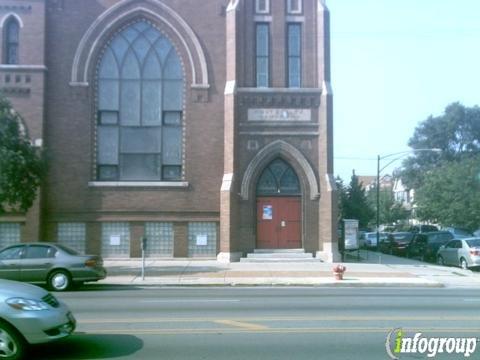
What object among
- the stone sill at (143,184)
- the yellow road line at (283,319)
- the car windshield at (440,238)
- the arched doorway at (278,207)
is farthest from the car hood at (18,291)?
the car windshield at (440,238)

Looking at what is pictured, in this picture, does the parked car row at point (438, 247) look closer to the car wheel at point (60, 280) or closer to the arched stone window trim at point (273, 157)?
the arched stone window trim at point (273, 157)

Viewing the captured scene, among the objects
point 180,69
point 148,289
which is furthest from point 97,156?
→ point 148,289

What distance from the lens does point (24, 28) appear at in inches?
1130

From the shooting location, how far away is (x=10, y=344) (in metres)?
8.08

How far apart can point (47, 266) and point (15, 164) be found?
4709 mm

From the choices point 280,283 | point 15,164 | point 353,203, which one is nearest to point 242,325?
point 280,283

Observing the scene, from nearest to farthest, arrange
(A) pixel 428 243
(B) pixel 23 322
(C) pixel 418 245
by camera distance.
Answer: (B) pixel 23 322 → (A) pixel 428 243 → (C) pixel 418 245

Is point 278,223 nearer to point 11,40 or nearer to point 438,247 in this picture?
point 438,247

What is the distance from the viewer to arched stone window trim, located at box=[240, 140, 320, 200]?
93.5ft

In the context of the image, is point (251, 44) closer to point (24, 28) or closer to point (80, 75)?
point (80, 75)

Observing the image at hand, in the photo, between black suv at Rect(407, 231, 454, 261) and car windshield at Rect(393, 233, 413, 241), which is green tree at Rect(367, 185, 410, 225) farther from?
black suv at Rect(407, 231, 454, 261)

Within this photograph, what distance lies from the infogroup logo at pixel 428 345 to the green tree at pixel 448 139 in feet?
228

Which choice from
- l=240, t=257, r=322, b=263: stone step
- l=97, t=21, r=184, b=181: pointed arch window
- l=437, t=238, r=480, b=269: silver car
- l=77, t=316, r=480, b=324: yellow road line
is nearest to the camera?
l=77, t=316, r=480, b=324: yellow road line

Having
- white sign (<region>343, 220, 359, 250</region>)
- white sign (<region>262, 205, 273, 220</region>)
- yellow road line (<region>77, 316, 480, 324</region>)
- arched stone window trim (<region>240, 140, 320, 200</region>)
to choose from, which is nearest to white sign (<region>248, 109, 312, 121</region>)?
arched stone window trim (<region>240, 140, 320, 200</region>)
